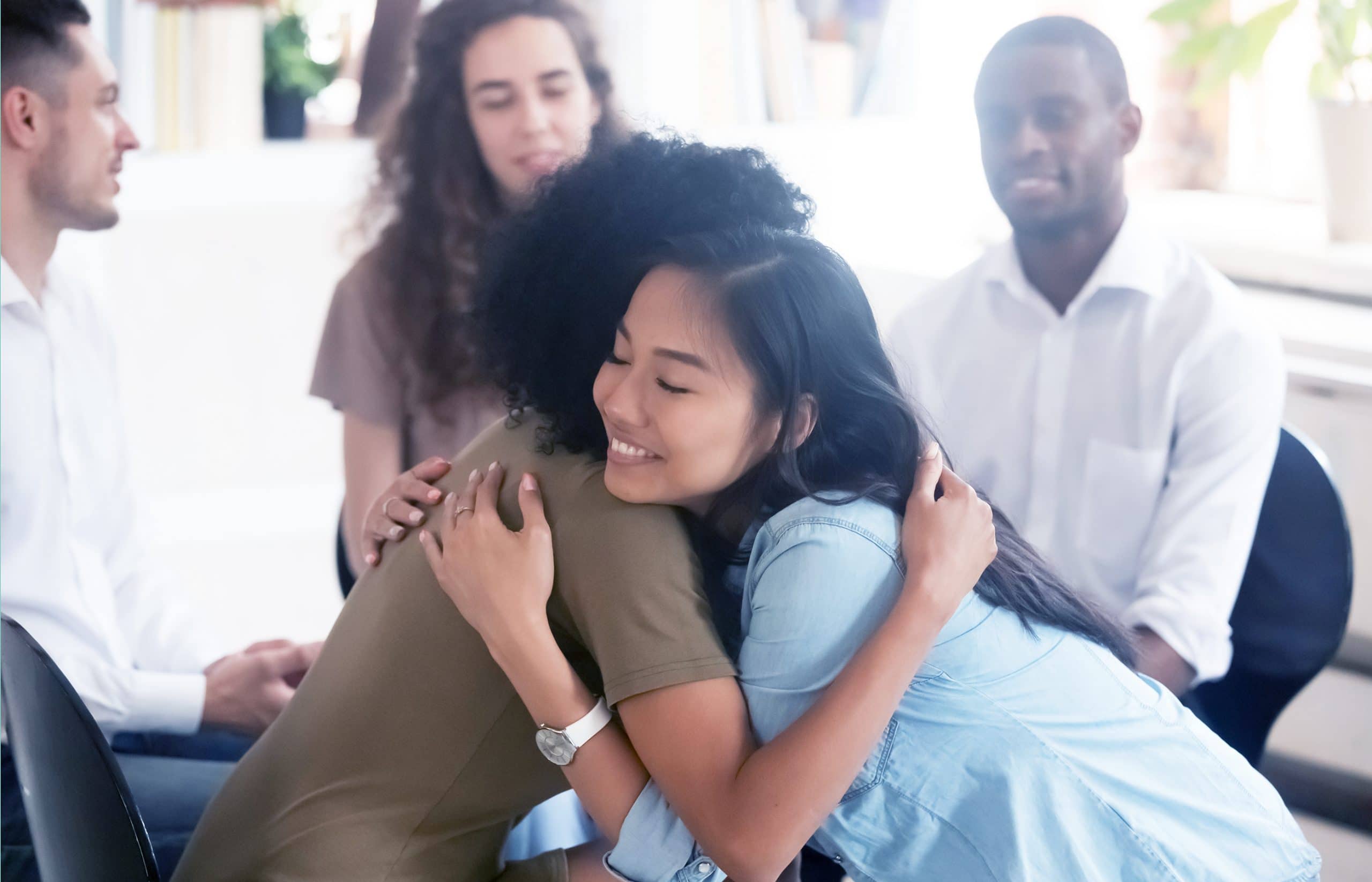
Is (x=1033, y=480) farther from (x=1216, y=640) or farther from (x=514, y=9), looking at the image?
(x=514, y=9)

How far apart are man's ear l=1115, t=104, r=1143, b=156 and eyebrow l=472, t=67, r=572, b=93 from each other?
787 millimetres

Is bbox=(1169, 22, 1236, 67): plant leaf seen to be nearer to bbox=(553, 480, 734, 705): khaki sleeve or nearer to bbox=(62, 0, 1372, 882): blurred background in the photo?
bbox=(62, 0, 1372, 882): blurred background

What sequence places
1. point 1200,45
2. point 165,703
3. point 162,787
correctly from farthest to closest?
1. point 1200,45
2. point 165,703
3. point 162,787

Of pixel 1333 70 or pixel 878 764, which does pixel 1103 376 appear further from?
pixel 1333 70

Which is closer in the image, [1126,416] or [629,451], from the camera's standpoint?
[629,451]

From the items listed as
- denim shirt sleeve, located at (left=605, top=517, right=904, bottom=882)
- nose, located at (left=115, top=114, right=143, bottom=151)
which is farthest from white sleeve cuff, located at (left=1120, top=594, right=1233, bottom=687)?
nose, located at (left=115, top=114, right=143, bottom=151)

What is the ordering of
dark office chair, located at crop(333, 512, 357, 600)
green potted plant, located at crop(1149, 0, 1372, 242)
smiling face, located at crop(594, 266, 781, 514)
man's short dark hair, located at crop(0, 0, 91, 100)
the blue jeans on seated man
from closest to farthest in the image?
smiling face, located at crop(594, 266, 781, 514) < the blue jeans on seated man < man's short dark hair, located at crop(0, 0, 91, 100) < dark office chair, located at crop(333, 512, 357, 600) < green potted plant, located at crop(1149, 0, 1372, 242)

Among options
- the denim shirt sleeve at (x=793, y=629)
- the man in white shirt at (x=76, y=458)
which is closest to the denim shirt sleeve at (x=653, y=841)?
the denim shirt sleeve at (x=793, y=629)

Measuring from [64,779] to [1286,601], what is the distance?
128 centimetres

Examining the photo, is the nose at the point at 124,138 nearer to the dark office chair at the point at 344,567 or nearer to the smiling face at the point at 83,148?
the smiling face at the point at 83,148

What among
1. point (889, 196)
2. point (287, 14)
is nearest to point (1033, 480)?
point (889, 196)

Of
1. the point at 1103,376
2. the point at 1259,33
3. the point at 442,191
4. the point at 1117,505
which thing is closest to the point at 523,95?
the point at 442,191

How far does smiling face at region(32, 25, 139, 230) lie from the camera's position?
1.43 meters

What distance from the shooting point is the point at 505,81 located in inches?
74.4
